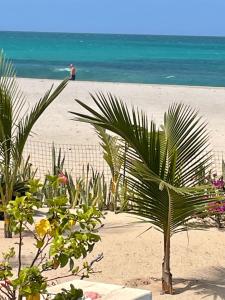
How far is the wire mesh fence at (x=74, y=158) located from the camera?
10.9 meters

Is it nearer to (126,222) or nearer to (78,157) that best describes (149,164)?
(126,222)

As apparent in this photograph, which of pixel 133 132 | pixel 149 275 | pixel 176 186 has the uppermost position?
pixel 133 132

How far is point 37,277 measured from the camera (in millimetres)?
3426

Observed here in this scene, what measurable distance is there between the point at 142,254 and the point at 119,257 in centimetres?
24

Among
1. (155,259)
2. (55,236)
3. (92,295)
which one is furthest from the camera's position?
(155,259)

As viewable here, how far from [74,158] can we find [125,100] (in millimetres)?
11035

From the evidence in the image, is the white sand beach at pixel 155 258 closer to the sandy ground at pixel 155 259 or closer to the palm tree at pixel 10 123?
the sandy ground at pixel 155 259

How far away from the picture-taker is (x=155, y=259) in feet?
21.1

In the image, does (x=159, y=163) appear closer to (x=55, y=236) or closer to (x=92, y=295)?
(x=92, y=295)

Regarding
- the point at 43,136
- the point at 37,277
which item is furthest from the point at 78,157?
the point at 37,277

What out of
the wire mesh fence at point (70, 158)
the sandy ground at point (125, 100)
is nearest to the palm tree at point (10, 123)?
the wire mesh fence at point (70, 158)

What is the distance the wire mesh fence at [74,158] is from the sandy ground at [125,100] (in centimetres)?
113

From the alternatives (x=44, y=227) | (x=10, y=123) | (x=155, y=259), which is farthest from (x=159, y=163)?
(x=10, y=123)

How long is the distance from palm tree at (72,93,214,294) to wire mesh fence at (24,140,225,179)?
4.73 m
